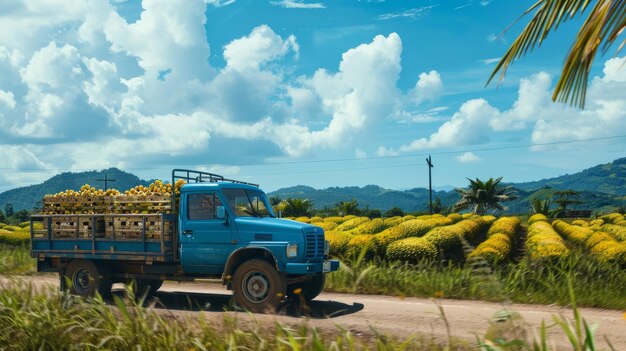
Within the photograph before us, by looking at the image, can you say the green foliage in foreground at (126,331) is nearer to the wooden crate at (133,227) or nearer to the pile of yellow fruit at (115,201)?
the wooden crate at (133,227)

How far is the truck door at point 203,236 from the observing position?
10906 mm

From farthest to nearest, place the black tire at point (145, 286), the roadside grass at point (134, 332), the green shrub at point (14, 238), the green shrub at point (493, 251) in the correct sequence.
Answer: the green shrub at point (14, 238), the green shrub at point (493, 251), the black tire at point (145, 286), the roadside grass at point (134, 332)

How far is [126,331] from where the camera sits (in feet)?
21.0

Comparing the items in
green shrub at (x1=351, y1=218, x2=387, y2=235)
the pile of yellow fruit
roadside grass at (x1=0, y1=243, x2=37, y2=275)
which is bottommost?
roadside grass at (x1=0, y1=243, x2=37, y2=275)

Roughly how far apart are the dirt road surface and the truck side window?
5.27 ft

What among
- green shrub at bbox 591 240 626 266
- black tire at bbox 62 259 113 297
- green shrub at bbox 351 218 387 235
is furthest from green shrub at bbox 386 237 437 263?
black tire at bbox 62 259 113 297

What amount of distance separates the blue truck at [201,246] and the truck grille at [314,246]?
0.06 feet

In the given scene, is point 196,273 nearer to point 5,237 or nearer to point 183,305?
point 183,305

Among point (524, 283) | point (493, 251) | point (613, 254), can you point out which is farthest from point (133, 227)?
point (613, 254)

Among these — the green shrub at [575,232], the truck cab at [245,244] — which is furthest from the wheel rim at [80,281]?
the green shrub at [575,232]

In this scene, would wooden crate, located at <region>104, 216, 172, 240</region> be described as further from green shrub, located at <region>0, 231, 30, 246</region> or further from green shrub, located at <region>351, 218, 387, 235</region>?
green shrub, located at <region>0, 231, 30, 246</region>

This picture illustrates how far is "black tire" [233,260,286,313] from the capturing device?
404 inches

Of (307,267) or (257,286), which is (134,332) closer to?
(257,286)

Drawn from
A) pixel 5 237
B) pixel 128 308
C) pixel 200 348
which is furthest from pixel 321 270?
pixel 5 237
